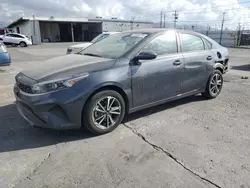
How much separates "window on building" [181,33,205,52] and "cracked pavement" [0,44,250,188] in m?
1.32

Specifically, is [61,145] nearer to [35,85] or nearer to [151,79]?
[35,85]

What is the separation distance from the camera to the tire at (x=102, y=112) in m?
3.12

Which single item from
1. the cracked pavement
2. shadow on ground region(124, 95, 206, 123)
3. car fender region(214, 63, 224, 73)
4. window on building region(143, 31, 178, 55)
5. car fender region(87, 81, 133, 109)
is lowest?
the cracked pavement

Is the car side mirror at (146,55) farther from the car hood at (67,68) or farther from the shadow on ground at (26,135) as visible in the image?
the shadow on ground at (26,135)

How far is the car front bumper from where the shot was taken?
2.86 meters

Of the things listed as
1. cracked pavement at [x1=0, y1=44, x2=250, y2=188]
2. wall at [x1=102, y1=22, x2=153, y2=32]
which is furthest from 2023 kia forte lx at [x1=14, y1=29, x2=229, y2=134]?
wall at [x1=102, y1=22, x2=153, y2=32]

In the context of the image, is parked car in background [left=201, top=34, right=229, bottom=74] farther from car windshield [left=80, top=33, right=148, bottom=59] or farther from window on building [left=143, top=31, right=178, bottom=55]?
car windshield [left=80, top=33, right=148, bottom=59]

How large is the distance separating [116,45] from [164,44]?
89 centimetres

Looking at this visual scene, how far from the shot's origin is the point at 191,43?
4.48 m

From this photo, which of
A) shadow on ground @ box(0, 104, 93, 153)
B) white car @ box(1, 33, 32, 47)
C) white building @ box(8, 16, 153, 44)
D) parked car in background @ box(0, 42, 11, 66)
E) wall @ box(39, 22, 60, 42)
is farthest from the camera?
wall @ box(39, 22, 60, 42)

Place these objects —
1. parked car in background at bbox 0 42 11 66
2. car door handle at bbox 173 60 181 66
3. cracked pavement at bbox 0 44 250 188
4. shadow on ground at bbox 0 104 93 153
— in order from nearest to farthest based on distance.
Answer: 1. cracked pavement at bbox 0 44 250 188
2. shadow on ground at bbox 0 104 93 153
3. car door handle at bbox 173 60 181 66
4. parked car in background at bbox 0 42 11 66

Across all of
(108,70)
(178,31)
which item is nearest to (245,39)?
(178,31)

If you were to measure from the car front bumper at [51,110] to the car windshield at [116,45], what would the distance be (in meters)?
1.14

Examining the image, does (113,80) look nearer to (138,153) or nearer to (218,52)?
(138,153)
